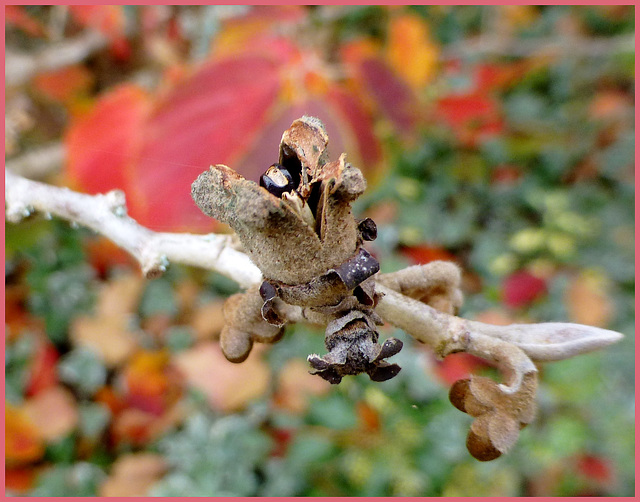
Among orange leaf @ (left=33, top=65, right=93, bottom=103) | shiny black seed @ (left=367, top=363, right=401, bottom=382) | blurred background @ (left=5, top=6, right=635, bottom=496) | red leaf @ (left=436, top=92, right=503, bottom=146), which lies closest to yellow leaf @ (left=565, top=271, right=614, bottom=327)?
blurred background @ (left=5, top=6, right=635, bottom=496)

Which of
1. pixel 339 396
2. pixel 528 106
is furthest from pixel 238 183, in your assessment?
pixel 528 106

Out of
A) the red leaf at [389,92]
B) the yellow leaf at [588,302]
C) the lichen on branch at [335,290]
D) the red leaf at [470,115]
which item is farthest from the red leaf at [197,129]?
the yellow leaf at [588,302]

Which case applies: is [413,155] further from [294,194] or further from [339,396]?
[294,194]

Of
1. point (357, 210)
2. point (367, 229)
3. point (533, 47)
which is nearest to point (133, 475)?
point (357, 210)

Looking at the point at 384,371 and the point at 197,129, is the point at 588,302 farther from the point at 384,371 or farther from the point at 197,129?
the point at 384,371

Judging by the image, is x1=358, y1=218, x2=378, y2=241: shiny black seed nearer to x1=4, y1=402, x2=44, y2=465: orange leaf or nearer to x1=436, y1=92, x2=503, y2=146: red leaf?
x1=4, y1=402, x2=44, y2=465: orange leaf
